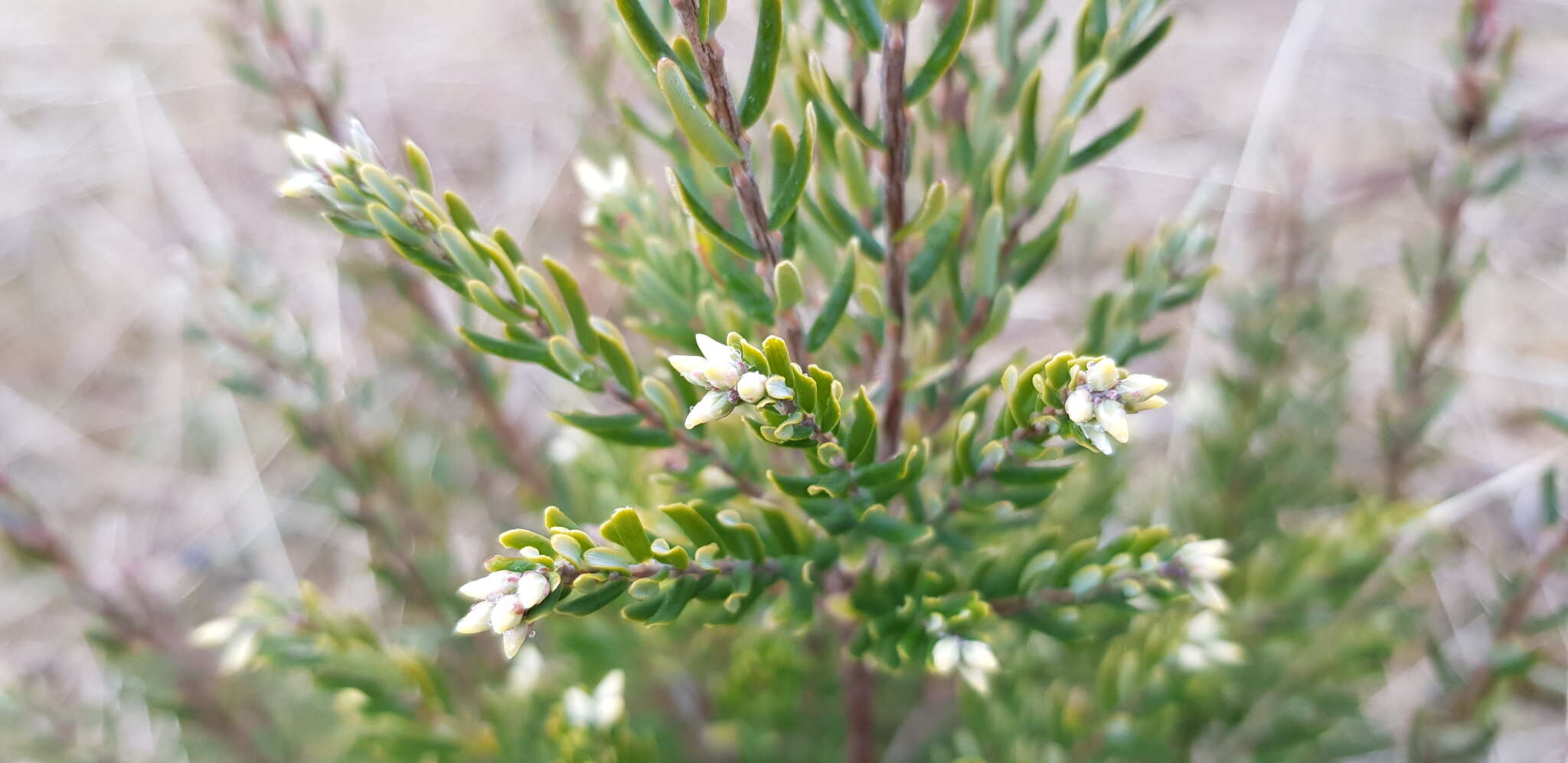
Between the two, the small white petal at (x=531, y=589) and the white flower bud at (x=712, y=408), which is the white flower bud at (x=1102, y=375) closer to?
the white flower bud at (x=712, y=408)

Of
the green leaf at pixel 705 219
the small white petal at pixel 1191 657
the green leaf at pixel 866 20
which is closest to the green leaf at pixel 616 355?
the green leaf at pixel 705 219

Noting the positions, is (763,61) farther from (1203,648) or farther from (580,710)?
(1203,648)

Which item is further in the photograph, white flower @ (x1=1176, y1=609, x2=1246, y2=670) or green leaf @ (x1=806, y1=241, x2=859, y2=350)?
white flower @ (x1=1176, y1=609, x2=1246, y2=670)

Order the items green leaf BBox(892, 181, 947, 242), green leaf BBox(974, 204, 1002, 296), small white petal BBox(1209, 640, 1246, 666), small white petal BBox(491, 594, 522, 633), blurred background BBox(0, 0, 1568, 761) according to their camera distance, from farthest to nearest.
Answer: blurred background BBox(0, 0, 1568, 761) → small white petal BBox(1209, 640, 1246, 666) → green leaf BBox(974, 204, 1002, 296) → green leaf BBox(892, 181, 947, 242) → small white petal BBox(491, 594, 522, 633)

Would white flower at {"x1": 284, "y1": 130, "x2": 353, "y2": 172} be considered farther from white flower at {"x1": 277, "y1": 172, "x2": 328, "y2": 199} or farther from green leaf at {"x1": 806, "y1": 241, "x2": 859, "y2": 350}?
green leaf at {"x1": 806, "y1": 241, "x2": 859, "y2": 350}

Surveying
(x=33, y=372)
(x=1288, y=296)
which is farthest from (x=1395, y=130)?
(x=33, y=372)

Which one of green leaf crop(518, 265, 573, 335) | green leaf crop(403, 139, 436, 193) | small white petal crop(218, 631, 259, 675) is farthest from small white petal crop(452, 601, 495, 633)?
small white petal crop(218, 631, 259, 675)
